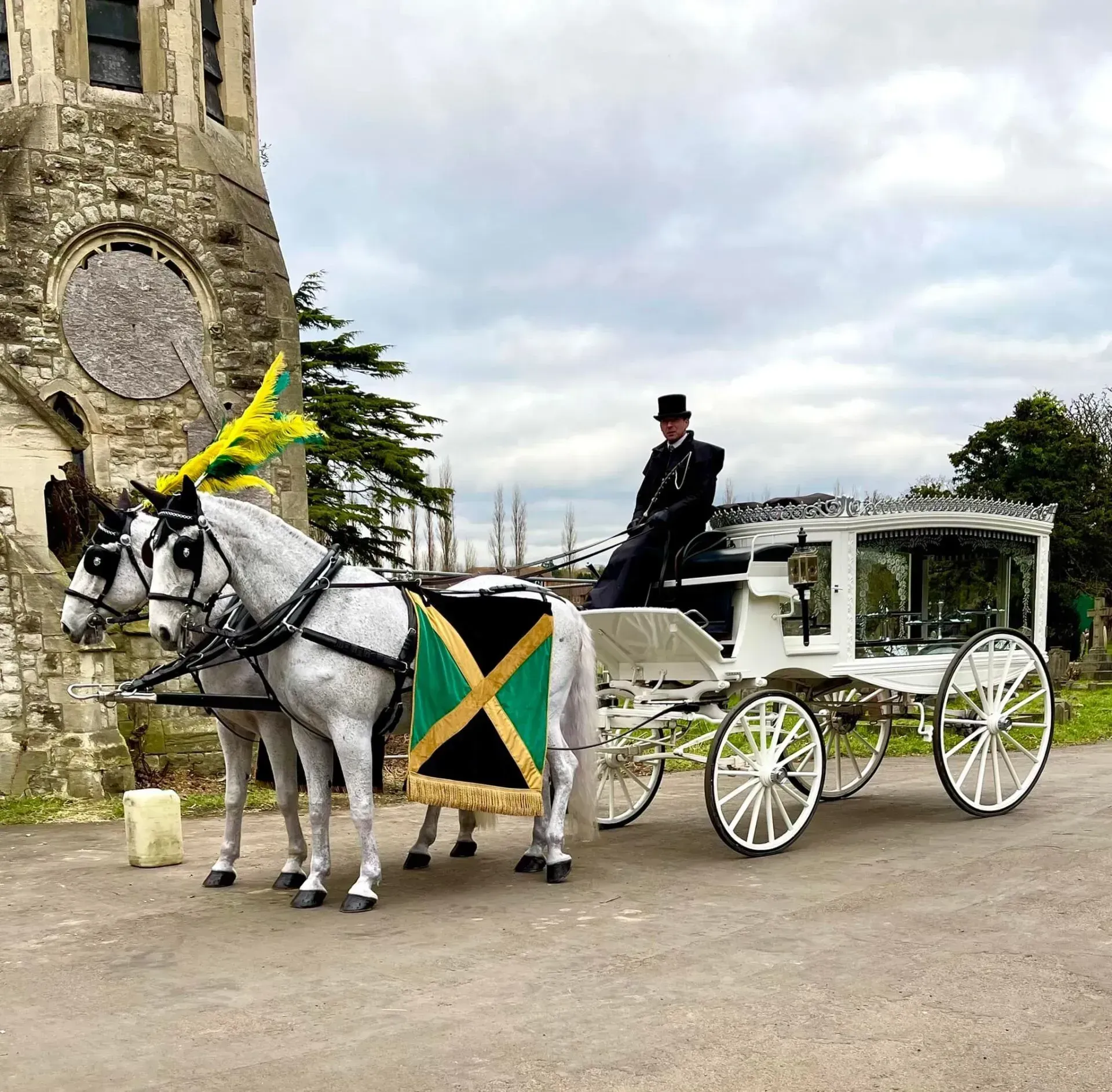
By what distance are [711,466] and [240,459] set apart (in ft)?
10.1

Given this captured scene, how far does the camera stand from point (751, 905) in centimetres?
593

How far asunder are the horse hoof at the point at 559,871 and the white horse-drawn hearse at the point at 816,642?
906 millimetres

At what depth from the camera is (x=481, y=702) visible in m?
6.46

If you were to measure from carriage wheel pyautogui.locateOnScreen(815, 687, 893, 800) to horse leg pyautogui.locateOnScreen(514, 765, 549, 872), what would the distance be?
8.26ft

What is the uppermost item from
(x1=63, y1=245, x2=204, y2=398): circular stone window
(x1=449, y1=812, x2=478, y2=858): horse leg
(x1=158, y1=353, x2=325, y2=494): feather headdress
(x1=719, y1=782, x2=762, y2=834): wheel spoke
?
(x1=63, y1=245, x2=204, y2=398): circular stone window

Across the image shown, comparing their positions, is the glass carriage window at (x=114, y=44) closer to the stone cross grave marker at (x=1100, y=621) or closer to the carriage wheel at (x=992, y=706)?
the carriage wheel at (x=992, y=706)

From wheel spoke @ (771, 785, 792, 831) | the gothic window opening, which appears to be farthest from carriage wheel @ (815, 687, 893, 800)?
the gothic window opening

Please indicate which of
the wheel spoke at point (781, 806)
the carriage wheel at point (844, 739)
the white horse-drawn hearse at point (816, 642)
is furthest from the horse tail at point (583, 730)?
the carriage wheel at point (844, 739)

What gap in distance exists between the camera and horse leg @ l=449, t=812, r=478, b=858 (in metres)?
7.62

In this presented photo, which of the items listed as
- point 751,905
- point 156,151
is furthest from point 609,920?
point 156,151

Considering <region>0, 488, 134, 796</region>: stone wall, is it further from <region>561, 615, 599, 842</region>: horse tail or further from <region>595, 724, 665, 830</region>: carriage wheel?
<region>561, 615, 599, 842</region>: horse tail

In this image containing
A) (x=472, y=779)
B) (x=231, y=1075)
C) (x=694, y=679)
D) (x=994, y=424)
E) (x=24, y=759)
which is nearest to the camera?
(x=231, y=1075)

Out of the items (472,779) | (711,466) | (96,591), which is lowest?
(472,779)

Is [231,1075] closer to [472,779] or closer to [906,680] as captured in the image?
[472,779]
